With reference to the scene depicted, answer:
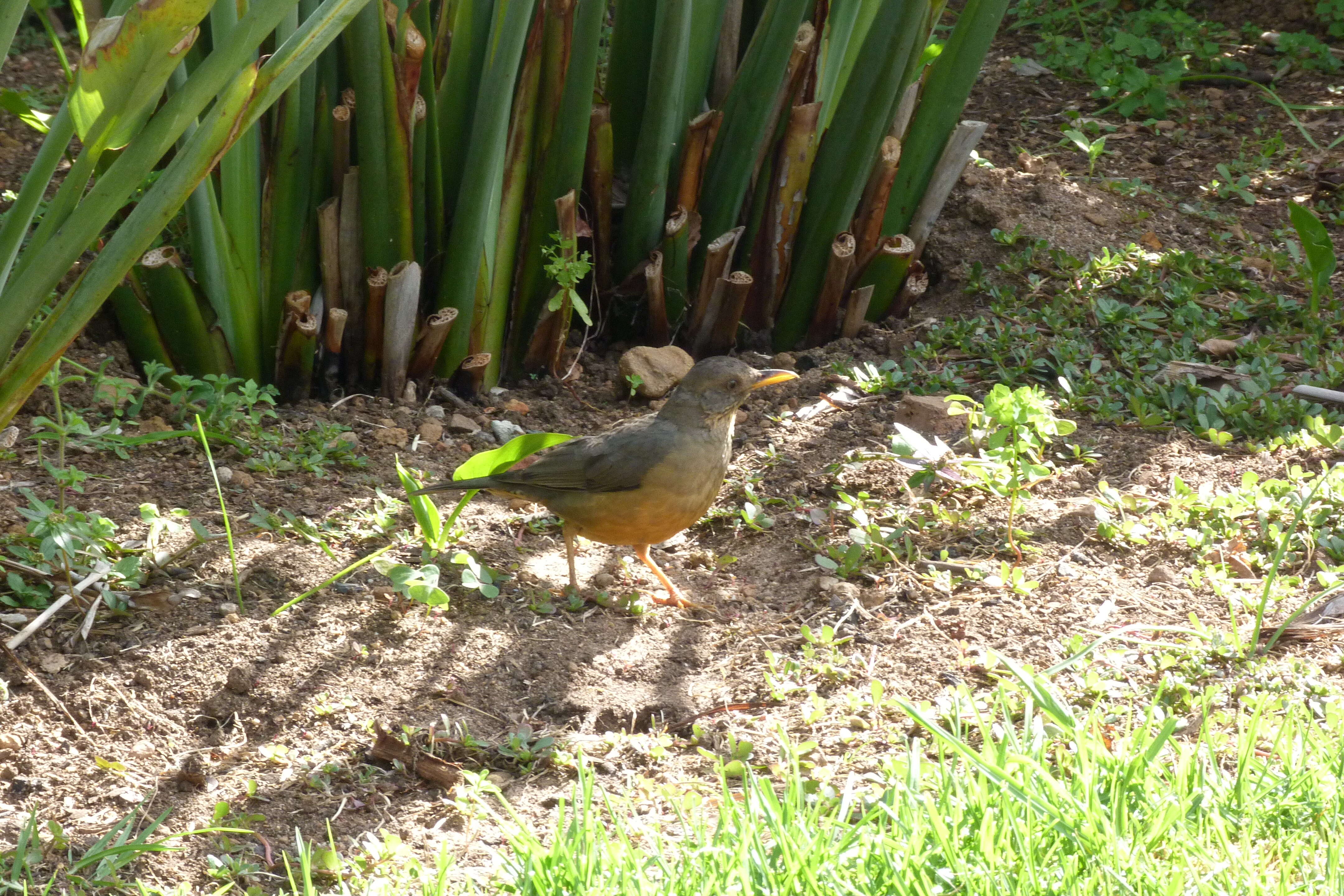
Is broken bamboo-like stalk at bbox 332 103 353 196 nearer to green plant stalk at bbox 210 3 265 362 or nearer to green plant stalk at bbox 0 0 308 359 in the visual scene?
green plant stalk at bbox 210 3 265 362

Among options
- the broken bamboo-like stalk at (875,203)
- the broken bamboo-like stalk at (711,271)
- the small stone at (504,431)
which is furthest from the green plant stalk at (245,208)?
the broken bamboo-like stalk at (875,203)

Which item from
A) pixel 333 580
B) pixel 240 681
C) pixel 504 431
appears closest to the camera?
pixel 240 681

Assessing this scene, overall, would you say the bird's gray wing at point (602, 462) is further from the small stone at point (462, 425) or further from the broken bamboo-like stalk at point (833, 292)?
the broken bamboo-like stalk at point (833, 292)

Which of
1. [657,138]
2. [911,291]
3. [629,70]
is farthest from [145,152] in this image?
[911,291]

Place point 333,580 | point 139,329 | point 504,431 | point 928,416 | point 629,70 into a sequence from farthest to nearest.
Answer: point 629,70 → point 504,431 → point 928,416 → point 139,329 → point 333,580

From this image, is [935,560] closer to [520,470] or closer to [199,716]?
[520,470]

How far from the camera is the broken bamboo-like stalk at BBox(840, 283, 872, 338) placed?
5223 millimetres

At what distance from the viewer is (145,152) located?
2.76 m

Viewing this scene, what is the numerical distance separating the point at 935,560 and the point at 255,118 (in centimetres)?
231

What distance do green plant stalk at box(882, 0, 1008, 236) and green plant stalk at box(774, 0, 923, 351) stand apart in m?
0.10

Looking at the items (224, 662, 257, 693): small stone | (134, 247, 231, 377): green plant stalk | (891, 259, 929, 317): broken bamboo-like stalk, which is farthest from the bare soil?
(891, 259, 929, 317): broken bamboo-like stalk

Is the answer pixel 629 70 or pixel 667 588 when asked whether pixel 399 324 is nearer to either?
pixel 629 70

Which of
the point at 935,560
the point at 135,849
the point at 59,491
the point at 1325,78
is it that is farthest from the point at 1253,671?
the point at 1325,78

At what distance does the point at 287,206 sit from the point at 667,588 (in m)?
1.96
